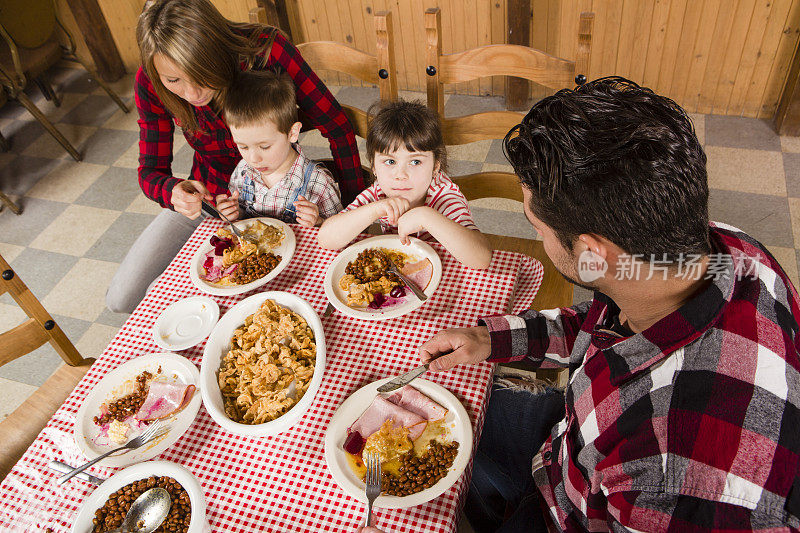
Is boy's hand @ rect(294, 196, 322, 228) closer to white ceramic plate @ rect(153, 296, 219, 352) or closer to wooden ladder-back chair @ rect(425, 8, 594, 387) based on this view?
white ceramic plate @ rect(153, 296, 219, 352)

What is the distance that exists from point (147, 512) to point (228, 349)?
1.36 feet

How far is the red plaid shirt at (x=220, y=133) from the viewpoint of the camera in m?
1.88

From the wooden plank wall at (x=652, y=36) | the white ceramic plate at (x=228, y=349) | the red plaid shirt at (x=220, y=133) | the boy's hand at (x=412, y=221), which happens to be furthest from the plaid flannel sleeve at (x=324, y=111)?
the wooden plank wall at (x=652, y=36)

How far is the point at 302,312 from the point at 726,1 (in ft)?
9.63

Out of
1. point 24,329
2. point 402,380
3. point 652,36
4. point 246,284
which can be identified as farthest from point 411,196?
point 652,36

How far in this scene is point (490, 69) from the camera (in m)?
1.85

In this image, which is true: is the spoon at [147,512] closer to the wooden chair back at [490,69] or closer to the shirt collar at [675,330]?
the shirt collar at [675,330]

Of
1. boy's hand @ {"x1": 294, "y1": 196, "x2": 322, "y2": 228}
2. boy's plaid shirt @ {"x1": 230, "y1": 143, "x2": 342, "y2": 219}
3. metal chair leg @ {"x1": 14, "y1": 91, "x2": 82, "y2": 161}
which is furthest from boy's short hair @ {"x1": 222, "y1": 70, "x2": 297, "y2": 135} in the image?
metal chair leg @ {"x1": 14, "y1": 91, "x2": 82, "y2": 161}

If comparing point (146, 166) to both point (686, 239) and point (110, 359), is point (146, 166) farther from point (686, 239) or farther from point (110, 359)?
point (686, 239)

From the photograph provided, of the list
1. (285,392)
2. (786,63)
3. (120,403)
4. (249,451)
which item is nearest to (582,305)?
(285,392)

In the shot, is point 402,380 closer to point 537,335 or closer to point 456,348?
point 456,348

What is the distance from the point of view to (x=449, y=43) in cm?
356

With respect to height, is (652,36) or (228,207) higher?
(228,207)

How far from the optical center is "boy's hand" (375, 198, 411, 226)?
1582mm
